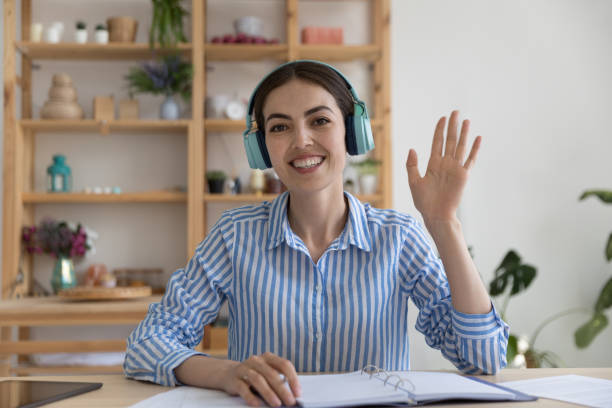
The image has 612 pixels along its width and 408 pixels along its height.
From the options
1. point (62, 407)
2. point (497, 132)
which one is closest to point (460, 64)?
point (497, 132)

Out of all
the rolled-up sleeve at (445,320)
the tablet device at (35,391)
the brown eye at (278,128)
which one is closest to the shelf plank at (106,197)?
the brown eye at (278,128)

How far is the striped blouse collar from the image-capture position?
130 cm

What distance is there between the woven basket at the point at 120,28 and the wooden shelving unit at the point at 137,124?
67 mm

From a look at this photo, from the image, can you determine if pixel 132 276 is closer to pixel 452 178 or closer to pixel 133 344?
pixel 133 344

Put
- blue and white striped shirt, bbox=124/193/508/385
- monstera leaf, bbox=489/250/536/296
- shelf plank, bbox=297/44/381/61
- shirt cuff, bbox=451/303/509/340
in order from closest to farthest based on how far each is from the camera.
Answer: shirt cuff, bbox=451/303/509/340
blue and white striped shirt, bbox=124/193/508/385
monstera leaf, bbox=489/250/536/296
shelf plank, bbox=297/44/381/61

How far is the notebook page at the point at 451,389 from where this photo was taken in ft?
2.66

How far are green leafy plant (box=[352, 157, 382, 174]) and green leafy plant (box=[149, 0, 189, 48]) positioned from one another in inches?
47.8

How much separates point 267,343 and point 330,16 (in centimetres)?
262

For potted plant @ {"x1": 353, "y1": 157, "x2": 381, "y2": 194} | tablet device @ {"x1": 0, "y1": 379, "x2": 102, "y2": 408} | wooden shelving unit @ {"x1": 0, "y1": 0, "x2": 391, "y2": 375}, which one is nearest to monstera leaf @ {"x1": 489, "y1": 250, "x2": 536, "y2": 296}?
wooden shelving unit @ {"x1": 0, "y1": 0, "x2": 391, "y2": 375}

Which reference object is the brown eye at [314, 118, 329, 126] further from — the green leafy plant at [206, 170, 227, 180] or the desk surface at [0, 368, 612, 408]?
the green leafy plant at [206, 170, 227, 180]

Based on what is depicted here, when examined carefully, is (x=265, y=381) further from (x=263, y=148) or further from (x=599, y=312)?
(x=599, y=312)

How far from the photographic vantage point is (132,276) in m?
3.23

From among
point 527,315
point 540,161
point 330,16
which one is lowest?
point 527,315

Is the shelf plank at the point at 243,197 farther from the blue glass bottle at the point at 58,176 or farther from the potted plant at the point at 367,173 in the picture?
the blue glass bottle at the point at 58,176
